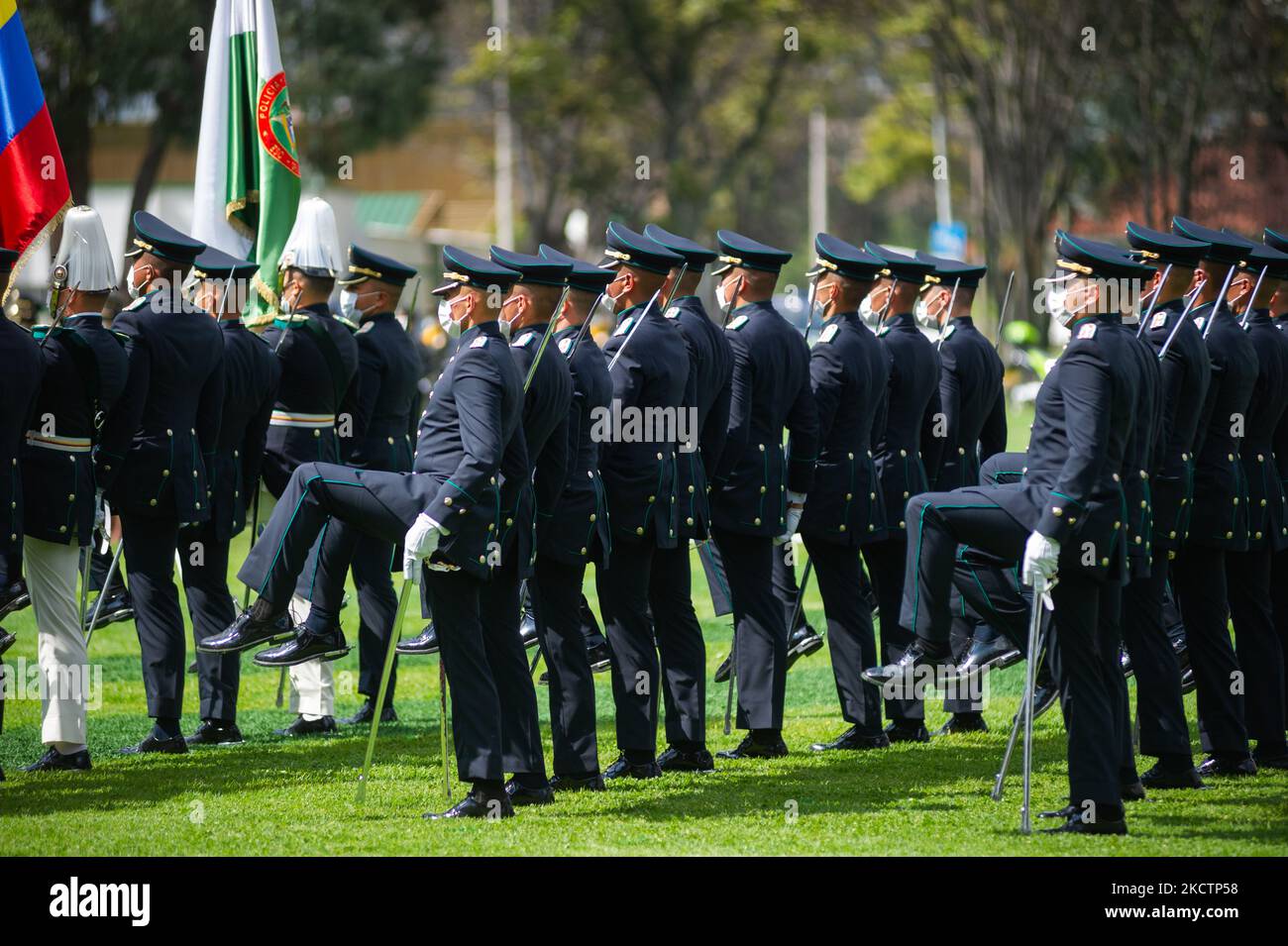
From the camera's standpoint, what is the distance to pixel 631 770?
8.24 metres

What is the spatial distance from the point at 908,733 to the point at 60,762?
13.4 feet

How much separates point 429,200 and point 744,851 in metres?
46.6

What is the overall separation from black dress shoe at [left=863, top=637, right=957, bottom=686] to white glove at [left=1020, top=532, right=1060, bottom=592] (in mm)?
907

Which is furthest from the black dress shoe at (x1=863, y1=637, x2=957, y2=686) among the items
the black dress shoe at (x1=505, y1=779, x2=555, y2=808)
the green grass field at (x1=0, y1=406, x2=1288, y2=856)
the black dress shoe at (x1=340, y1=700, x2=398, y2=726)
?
the black dress shoe at (x1=340, y1=700, x2=398, y2=726)

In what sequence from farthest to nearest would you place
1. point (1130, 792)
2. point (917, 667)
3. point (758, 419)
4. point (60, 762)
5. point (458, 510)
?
point (758, 419)
point (60, 762)
point (917, 667)
point (1130, 792)
point (458, 510)

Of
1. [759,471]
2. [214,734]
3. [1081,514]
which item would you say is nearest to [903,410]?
[759,471]

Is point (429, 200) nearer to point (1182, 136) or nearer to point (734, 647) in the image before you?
Answer: point (1182, 136)

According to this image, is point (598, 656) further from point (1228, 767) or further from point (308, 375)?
point (1228, 767)

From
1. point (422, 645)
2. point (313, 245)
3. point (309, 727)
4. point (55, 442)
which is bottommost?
point (309, 727)

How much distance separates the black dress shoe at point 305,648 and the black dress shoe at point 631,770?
1333mm

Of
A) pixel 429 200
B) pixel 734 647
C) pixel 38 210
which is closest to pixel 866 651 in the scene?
pixel 734 647

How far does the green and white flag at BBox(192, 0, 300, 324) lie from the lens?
10.7 m

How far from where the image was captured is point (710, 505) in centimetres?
873
